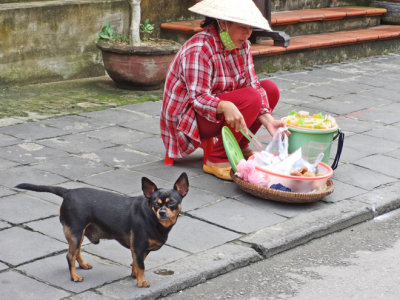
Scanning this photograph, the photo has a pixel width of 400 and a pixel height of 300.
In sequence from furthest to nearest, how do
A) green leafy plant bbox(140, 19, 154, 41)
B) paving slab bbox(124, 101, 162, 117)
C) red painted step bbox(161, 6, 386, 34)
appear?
red painted step bbox(161, 6, 386, 34)
green leafy plant bbox(140, 19, 154, 41)
paving slab bbox(124, 101, 162, 117)

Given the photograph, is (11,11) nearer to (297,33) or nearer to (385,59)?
(297,33)

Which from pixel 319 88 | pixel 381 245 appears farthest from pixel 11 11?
pixel 381 245

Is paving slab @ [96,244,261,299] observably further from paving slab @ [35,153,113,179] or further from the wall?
the wall

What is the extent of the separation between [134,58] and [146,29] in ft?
2.39

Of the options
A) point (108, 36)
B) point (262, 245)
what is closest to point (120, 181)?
point (262, 245)

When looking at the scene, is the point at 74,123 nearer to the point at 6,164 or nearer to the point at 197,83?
the point at 6,164

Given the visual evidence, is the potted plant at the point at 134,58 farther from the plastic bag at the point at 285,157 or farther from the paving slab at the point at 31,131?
the plastic bag at the point at 285,157

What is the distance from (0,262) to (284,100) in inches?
180

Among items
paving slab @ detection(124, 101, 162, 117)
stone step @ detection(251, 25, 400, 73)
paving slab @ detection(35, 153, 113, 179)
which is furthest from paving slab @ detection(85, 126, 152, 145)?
stone step @ detection(251, 25, 400, 73)

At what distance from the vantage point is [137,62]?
7605mm

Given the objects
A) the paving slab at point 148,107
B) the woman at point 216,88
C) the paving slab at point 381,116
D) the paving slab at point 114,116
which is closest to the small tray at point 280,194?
the woman at point 216,88

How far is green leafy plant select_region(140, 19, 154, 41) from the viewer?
8.24m

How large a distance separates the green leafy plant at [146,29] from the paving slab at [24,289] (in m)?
4.94

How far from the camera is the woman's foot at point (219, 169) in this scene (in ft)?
17.4
